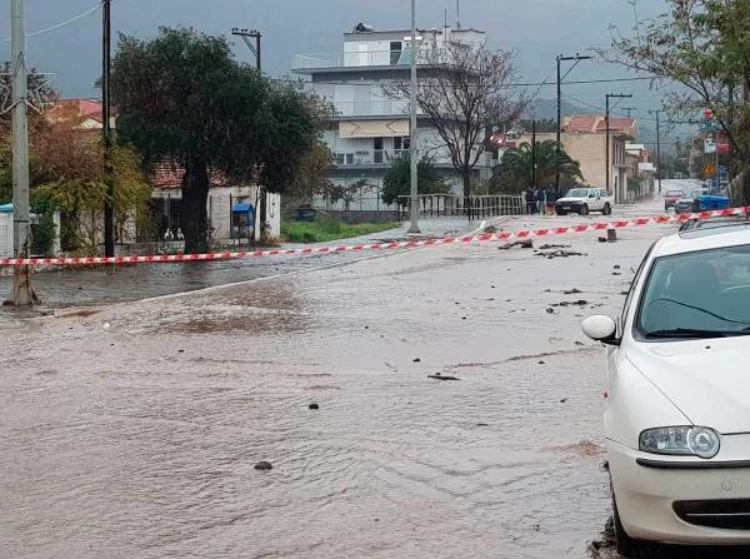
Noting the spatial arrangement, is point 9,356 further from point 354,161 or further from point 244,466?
point 354,161

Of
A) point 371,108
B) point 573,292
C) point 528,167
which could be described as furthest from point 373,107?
point 573,292

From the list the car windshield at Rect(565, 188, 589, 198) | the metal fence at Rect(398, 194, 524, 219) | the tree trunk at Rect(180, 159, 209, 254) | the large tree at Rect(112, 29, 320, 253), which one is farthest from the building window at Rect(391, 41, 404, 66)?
the large tree at Rect(112, 29, 320, 253)

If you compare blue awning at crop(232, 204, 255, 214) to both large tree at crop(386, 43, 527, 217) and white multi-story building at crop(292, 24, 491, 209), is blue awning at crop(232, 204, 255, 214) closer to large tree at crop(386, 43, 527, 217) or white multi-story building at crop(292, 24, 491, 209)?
large tree at crop(386, 43, 527, 217)

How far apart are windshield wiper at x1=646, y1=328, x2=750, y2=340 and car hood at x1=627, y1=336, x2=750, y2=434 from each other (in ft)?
0.38

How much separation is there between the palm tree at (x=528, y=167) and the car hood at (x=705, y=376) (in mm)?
77825

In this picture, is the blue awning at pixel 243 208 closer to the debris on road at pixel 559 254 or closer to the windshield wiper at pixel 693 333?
the debris on road at pixel 559 254

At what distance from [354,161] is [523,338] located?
80844 mm

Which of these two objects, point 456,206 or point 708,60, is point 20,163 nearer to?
point 708,60

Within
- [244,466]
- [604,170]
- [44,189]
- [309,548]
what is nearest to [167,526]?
[309,548]

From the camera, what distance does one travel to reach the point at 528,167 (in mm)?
84188

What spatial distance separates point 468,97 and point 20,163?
56.2 metres

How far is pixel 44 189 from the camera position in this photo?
28.6 metres

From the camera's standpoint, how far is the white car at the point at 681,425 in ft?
17.0

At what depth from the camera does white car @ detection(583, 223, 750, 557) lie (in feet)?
17.0
